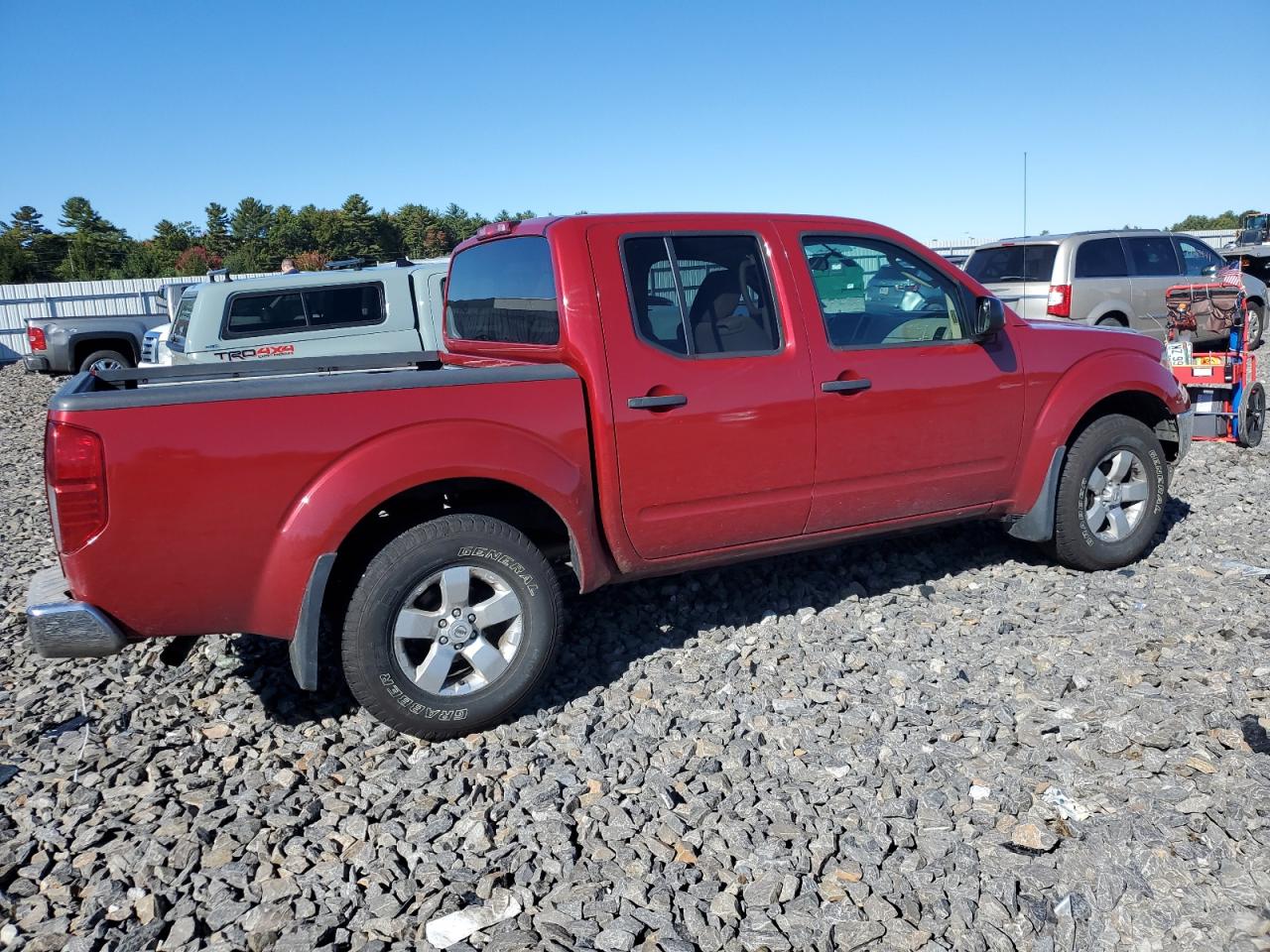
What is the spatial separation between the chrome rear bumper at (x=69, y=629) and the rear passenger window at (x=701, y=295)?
216 centimetres

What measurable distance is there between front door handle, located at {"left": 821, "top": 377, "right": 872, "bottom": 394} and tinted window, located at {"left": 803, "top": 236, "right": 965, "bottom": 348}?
0.62 ft

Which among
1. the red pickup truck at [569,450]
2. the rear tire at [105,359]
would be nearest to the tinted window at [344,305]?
the red pickup truck at [569,450]

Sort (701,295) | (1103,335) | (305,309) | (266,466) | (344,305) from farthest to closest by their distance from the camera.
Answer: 1. (344,305)
2. (305,309)
3. (1103,335)
4. (701,295)
5. (266,466)

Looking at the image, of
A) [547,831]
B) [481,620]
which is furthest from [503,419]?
[547,831]

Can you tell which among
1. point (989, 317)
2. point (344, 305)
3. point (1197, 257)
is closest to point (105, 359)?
point (344, 305)

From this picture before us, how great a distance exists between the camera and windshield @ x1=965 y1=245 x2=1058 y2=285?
1133cm

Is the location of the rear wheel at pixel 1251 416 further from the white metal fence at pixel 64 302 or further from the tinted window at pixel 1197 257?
the white metal fence at pixel 64 302

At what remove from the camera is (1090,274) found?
11289 millimetres

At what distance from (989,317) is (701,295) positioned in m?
1.37

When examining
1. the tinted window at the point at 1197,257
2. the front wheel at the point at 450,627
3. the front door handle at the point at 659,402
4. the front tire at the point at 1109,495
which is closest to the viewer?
the front wheel at the point at 450,627

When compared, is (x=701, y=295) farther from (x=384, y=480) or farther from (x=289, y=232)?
(x=289, y=232)

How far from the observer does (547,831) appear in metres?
3.07

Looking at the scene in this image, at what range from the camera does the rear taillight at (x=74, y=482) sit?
3.02m

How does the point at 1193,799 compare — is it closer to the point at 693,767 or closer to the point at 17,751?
the point at 693,767
